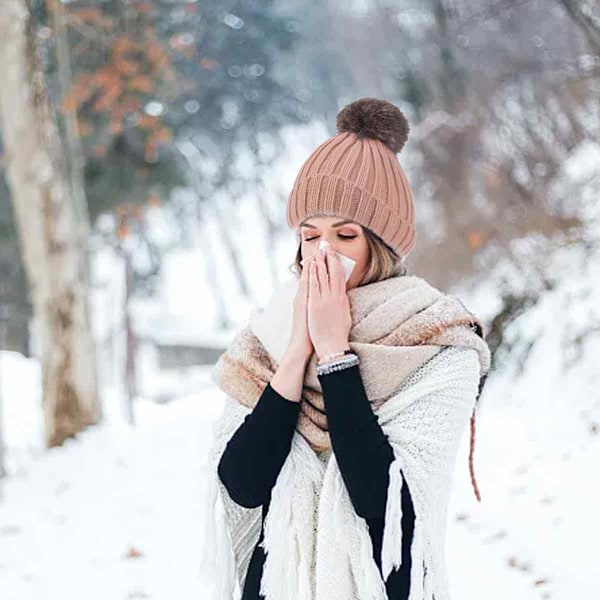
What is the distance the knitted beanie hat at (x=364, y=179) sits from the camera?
1.85 metres

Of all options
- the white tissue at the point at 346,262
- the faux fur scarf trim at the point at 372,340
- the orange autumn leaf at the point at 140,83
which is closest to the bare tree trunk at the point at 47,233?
the orange autumn leaf at the point at 140,83

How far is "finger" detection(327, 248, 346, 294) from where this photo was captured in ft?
→ 5.76

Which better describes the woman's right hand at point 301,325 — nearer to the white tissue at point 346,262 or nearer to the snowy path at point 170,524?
the white tissue at point 346,262

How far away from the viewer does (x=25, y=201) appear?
7.68 m

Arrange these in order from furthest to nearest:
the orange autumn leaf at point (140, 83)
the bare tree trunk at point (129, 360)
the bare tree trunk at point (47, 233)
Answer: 1. the orange autumn leaf at point (140, 83)
2. the bare tree trunk at point (129, 360)
3. the bare tree trunk at point (47, 233)

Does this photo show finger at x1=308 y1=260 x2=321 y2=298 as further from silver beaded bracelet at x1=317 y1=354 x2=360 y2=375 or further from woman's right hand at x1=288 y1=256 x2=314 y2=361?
silver beaded bracelet at x1=317 y1=354 x2=360 y2=375

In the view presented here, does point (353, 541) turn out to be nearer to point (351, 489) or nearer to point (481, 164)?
point (351, 489)

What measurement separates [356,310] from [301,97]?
64.8ft

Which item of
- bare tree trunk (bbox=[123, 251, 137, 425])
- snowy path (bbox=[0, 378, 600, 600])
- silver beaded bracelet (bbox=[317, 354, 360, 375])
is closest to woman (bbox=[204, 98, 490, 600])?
silver beaded bracelet (bbox=[317, 354, 360, 375])

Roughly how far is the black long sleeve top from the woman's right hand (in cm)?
9

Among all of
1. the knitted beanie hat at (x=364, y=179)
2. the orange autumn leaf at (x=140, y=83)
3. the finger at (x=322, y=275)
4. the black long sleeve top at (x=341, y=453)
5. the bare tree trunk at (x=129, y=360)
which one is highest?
the orange autumn leaf at (x=140, y=83)

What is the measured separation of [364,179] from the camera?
1854 millimetres

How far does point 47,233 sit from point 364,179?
637 centimetres

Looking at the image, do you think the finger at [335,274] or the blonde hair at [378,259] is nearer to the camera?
the finger at [335,274]
